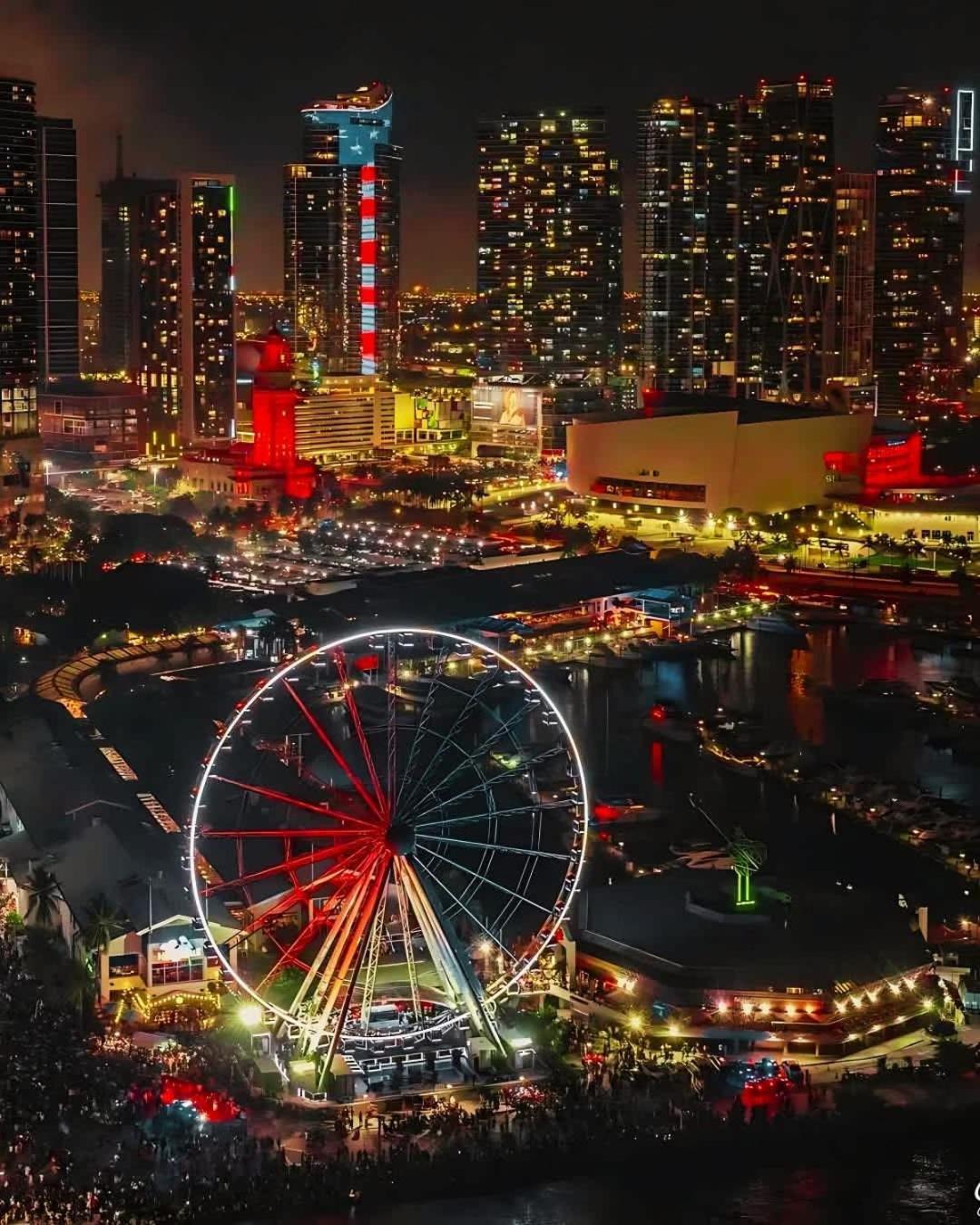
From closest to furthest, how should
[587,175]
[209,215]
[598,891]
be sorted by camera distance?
[598,891], [209,215], [587,175]

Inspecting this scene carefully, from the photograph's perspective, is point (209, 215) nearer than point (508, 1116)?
No

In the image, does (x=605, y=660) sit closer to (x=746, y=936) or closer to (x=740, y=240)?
(x=746, y=936)

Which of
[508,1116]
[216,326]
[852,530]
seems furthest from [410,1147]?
[216,326]

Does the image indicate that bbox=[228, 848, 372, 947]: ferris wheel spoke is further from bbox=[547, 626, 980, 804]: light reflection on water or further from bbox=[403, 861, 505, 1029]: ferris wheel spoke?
bbox=[547, 626, 980, 804]: light reflection on water

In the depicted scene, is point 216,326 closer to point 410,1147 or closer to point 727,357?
point 727,357

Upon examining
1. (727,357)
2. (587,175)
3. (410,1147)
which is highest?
(587,175)

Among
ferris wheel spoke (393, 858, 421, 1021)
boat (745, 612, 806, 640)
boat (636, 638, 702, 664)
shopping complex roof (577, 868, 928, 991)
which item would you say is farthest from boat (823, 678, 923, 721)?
ferris wheel spoke (393, 858, 421, 1021)
